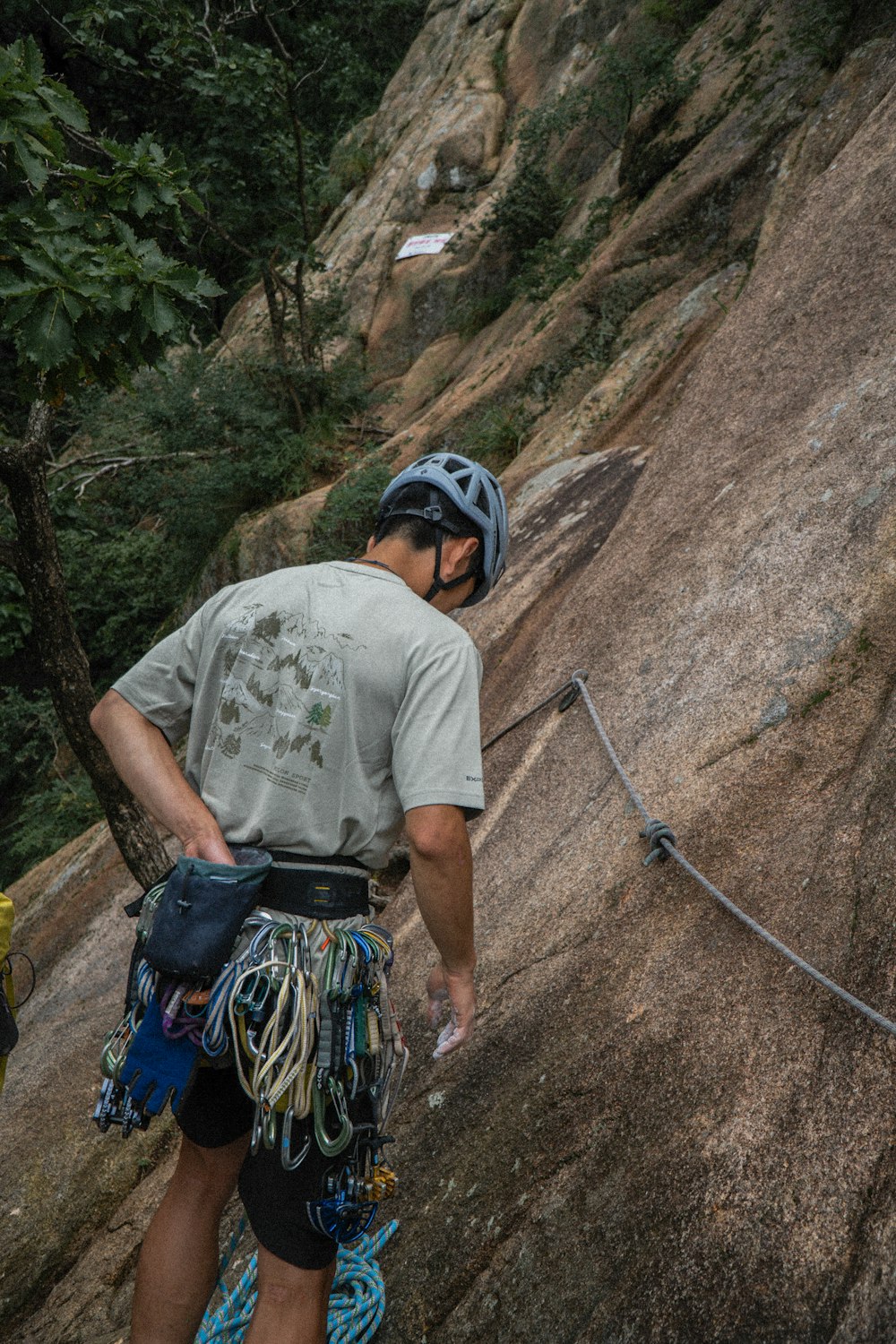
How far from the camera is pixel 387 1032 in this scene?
2.22 meters

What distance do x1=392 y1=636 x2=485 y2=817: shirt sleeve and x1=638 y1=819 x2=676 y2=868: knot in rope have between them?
3.77ft

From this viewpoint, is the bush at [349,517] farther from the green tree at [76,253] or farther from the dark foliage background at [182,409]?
the green tree at [76,253]

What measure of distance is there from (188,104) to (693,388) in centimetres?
844

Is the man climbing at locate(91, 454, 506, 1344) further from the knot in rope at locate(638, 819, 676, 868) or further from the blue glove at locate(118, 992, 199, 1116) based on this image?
the knot in rope at locate(638, 819, 676, 868)

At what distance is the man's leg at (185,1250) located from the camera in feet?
7.49

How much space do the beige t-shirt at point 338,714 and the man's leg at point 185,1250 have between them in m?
0.87

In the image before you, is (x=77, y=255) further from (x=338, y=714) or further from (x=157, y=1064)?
(x=157, y=1064)

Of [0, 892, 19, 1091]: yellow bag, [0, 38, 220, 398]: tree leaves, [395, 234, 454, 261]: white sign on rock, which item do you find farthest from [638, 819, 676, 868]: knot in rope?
[395, 234, 454, 261]: white sign on rock

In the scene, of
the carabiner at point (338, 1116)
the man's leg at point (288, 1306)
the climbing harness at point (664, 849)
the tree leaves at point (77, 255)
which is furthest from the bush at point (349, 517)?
the man's leg at point (288, 1306)

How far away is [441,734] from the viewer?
80.4 inches

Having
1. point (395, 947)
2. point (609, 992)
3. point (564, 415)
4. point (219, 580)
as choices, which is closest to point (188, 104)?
point (219, 580)

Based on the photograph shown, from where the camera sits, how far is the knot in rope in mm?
3021

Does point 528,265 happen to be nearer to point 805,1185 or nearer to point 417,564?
point 417,564

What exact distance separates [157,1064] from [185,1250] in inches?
20.3
